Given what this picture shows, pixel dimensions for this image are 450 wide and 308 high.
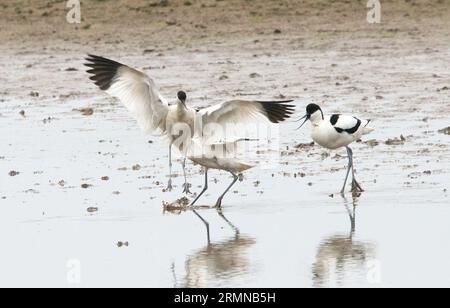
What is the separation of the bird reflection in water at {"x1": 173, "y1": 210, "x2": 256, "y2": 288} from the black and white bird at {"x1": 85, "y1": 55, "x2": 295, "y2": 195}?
1916 millimetres

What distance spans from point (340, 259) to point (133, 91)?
3826mm

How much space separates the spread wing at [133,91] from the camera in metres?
12.3

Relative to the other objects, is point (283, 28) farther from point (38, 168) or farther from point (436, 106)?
point (38, 168)

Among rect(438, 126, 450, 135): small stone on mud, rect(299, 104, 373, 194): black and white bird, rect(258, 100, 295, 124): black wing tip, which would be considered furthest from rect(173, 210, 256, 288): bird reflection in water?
rect(438, 126, 450, 135): small stone on mud

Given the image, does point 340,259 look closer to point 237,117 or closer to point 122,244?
point 122,244

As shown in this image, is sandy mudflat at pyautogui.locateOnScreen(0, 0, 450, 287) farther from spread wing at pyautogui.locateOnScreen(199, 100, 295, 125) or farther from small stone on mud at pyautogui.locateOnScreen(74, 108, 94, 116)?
spread wing at pyautogui.locateOnScreen(199, 100, 295, 125)

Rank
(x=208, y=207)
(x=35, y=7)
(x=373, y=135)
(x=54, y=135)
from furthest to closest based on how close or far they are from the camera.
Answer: (x=35, y=7) < (x=54, y=135) < (x=373, y=135) < (x=208, y=207)

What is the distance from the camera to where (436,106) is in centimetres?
1727

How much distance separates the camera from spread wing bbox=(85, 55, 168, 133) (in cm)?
1228

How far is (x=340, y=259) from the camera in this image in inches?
361

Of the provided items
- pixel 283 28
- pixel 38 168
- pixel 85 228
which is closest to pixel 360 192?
pixel 85 228

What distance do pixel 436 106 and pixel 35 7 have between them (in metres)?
12.8
